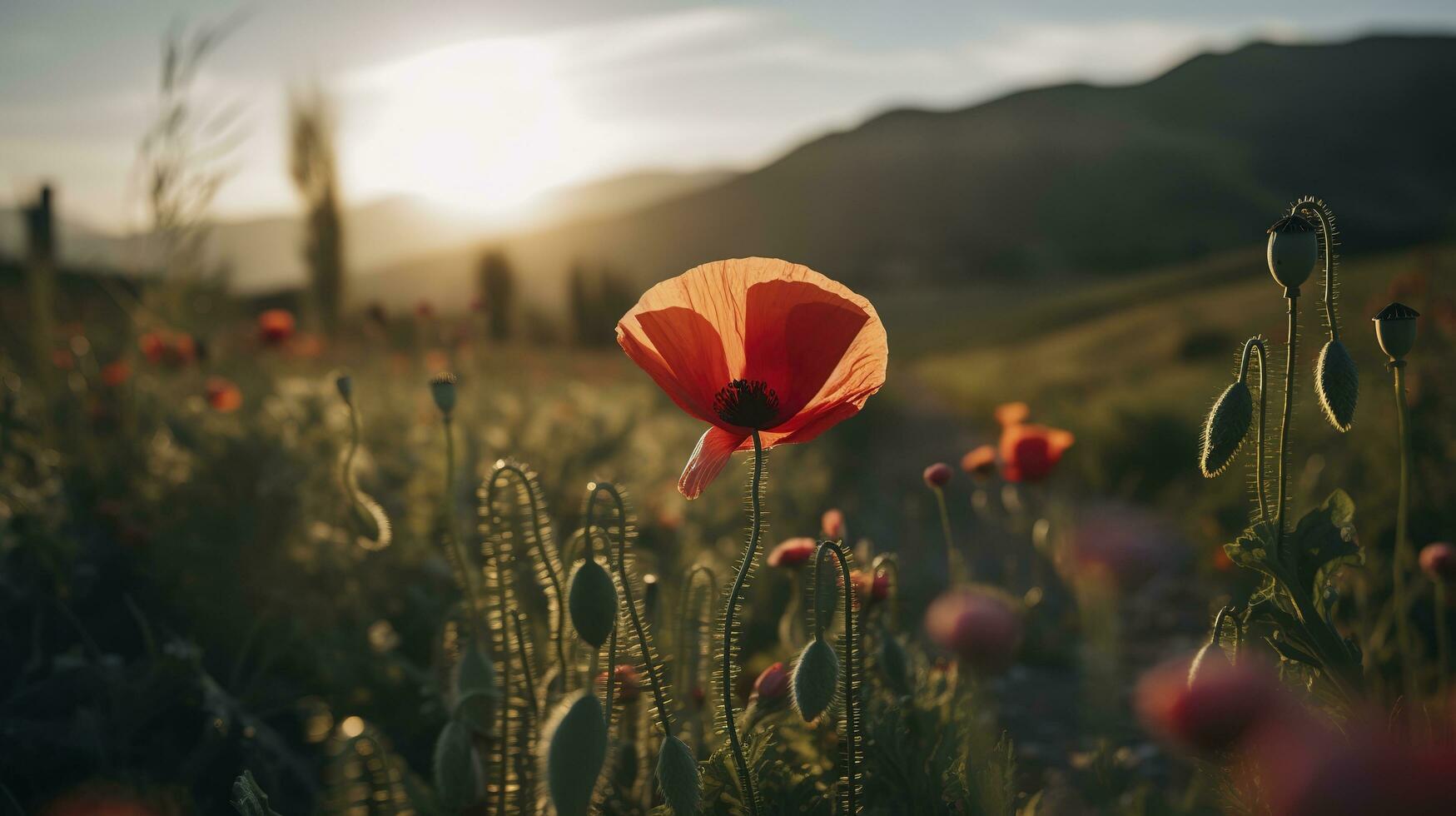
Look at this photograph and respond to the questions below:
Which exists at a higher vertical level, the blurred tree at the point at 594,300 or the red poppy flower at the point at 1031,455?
the blurred tree at the point at 594,300

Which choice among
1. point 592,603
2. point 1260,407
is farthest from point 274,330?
point 1260,407

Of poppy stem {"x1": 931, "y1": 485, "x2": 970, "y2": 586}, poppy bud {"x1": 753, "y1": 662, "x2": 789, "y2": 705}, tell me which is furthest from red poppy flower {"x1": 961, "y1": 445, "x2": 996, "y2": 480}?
poppy bud {"x1": 753, "y1": 662, "x2": 789, "y2": 705}

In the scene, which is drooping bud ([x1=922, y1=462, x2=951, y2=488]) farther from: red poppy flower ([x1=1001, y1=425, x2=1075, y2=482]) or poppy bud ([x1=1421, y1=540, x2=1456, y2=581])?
poppy bud ([x1=1421, y1=540, x2=1456, y2=581])

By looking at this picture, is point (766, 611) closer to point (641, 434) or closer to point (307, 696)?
point (307, 696)

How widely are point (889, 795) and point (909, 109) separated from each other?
92.3 m

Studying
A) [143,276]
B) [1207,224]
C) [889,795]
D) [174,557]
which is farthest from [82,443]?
[1207,224]

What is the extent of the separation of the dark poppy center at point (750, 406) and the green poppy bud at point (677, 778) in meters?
0.42

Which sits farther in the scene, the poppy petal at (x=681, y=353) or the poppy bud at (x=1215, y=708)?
the poppy petal at (x=681, y=353)

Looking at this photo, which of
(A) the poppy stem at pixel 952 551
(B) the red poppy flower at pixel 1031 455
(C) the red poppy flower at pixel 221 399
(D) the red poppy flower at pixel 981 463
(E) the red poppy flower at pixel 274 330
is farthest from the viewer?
(E) the red poppy flower at pixel 274 330

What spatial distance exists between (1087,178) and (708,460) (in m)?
75.6

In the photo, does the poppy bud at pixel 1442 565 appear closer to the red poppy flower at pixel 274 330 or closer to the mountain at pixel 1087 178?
the red poppy flower at pixel 274 330

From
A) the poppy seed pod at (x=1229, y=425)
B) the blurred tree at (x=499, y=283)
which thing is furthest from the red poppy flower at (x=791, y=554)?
the blurred tree at (x=499, y=283)

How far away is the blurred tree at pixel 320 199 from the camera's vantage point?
1555 centimetres

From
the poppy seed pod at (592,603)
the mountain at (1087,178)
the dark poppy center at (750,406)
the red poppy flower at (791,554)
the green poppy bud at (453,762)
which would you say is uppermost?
the mountain at (1087,178)
